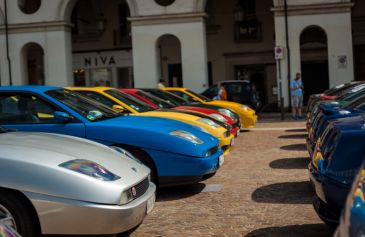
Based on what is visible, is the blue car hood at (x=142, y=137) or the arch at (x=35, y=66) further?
the arch at (x=35, y=66)

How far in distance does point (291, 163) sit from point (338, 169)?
17.9 feet

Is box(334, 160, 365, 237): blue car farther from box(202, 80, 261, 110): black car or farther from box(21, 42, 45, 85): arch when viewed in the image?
box(21, 42, 45, 85): arch

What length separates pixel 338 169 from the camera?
451 cm

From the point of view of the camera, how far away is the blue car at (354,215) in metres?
2.37

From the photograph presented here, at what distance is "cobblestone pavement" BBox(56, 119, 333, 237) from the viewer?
5.64 m

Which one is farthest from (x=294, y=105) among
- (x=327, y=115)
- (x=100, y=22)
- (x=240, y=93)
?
(x=100, y=22)

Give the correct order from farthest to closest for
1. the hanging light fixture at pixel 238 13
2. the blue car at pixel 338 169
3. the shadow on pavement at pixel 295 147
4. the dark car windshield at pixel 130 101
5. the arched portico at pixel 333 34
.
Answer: the hanging light fixture at pixel 238 13
the arched portico at pixel 333 34
the shadow on pavement at pixel 295 147
the dark car windshield at pixel 130 101
the blue car at pixel 338 169

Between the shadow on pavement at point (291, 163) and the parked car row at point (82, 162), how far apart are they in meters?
2.35

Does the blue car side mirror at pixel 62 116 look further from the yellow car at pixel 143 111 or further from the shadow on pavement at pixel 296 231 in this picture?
the shadow on pavement at pixel 296 231

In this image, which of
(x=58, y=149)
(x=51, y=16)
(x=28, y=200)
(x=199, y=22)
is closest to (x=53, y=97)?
(x=58, y=149)

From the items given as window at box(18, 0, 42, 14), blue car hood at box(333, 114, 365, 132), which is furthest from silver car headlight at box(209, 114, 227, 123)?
window at box(18, 0, 42, 14)

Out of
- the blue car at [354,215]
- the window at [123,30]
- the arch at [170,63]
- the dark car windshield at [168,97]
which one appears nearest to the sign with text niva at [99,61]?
the window at [123,30]

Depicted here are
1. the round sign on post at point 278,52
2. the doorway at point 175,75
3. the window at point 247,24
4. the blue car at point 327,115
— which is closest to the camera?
the blue car at point 327,115

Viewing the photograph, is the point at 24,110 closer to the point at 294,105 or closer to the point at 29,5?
the point at 294,105
